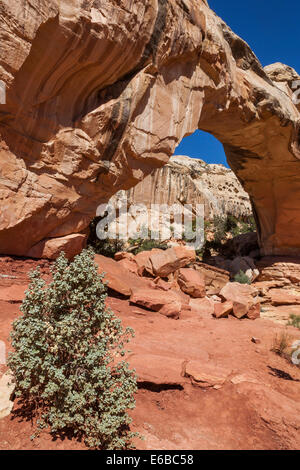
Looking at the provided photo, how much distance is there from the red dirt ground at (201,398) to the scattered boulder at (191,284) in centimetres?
324

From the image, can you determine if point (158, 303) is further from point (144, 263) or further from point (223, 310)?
point (144, 263)

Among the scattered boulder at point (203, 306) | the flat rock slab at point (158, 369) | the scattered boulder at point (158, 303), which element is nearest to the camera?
the flat rock slab at point (158, 369)

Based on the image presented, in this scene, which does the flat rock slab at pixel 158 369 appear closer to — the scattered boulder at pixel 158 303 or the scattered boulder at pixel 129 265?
the scattered boulder at pixel 158 303

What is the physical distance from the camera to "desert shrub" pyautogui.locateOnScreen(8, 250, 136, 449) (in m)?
2.12

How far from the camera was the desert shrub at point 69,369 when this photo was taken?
212 centimetres

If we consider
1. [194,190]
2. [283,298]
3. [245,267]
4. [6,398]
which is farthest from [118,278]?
[194,190]

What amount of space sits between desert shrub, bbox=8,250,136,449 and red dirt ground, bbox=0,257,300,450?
158 millimetres

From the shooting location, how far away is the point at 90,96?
5.70 metres

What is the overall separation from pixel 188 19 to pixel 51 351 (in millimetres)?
7636

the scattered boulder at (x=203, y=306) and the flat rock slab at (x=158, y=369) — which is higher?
the flat rock slab at (x=158, y=369)

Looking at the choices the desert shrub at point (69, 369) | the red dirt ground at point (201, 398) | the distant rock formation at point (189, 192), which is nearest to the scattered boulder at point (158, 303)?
the red dirt ground at point (201, 398)

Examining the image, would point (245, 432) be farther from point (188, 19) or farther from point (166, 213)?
point (166, 213)

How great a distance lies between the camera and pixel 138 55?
232 inches

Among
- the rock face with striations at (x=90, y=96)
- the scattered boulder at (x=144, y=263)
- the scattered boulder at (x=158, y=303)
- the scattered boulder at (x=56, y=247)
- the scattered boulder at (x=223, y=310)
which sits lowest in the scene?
the scattered boulder at (x=223, y=310)
